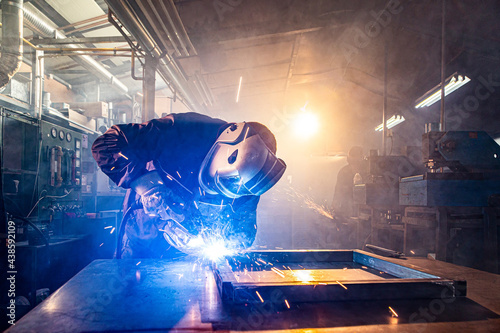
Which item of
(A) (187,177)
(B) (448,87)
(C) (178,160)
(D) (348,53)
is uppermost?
(D) (348,53)

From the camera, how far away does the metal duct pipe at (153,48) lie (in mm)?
2543

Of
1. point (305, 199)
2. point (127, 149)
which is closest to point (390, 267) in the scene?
point (127, 149)

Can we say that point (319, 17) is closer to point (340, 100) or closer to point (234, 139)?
point (234, 139)

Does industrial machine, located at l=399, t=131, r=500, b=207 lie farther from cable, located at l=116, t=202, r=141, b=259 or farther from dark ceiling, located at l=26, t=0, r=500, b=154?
dark ceiling, located at l=26, t=0, r=500, b=154

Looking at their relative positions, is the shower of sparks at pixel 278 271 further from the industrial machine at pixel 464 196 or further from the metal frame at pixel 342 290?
the industrial machine at pixel 464 196

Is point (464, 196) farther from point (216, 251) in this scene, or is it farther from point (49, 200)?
point (49, 200)

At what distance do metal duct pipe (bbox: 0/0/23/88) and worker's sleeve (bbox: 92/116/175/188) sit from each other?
3.30 metres

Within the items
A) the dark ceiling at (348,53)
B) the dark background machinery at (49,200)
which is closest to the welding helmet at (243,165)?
the dark ceiling at (348,53)

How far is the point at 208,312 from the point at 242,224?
1.00 m

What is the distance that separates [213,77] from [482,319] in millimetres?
5093

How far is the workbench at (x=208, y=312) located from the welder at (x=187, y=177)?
501 mm

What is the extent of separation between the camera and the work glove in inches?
60.9

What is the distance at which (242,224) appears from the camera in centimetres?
182

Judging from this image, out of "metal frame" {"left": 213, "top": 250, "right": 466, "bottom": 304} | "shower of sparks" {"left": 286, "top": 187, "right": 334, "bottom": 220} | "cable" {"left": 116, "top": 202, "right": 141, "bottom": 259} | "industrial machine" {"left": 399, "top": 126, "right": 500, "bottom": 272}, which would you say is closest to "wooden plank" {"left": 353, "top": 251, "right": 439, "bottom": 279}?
"metal frame" {"left": 213, "top": 250, "right": 466, "bottom": 304}
